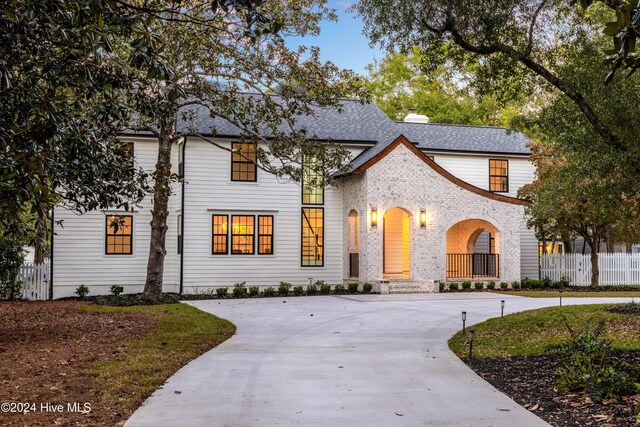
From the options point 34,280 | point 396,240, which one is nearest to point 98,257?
point 34,280

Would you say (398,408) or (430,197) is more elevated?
(430,197)

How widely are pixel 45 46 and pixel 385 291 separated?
1682cm

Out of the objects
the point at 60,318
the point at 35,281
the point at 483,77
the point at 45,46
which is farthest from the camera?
the point at 35,281

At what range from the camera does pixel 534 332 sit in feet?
40.8

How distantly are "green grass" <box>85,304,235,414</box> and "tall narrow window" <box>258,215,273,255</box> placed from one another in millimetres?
7802

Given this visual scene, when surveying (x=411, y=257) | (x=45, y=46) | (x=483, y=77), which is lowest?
(x=411, y=257)

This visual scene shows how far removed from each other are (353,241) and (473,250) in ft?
22.4

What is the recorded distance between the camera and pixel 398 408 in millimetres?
6824

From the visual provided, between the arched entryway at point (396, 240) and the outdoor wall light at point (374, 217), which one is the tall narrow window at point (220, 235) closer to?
the outdoor wall light at point (374, 217)

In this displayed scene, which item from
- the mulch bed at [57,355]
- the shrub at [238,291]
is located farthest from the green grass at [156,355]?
the shrub at [238,291]

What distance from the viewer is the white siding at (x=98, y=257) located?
2308 cm

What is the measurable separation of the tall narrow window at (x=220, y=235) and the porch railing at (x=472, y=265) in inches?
357

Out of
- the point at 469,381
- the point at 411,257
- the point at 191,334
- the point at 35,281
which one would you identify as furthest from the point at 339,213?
the point at 469,381

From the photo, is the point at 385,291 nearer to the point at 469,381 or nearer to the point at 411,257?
the point at 411,257
